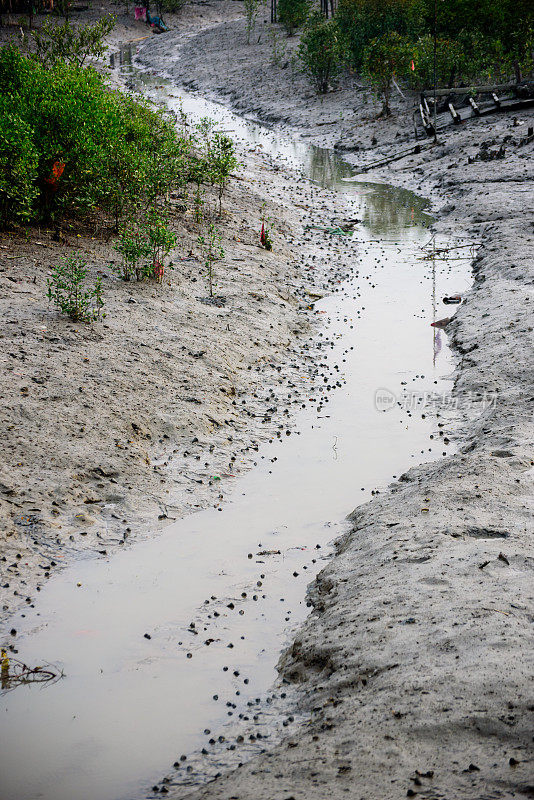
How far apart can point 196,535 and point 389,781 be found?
127 inches

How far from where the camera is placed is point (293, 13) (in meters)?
39.8

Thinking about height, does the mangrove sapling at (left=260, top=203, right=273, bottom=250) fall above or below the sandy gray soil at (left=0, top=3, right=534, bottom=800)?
above

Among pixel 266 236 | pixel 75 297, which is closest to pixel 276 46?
pixel 266 236

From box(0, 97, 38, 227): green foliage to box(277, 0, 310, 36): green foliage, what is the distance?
35012mm

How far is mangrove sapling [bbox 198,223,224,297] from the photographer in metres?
10.6

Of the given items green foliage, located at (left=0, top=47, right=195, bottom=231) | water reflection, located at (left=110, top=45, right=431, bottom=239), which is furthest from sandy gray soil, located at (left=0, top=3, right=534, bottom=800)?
water reflection, located at (left=110, top=45, right=431, bottom=239)

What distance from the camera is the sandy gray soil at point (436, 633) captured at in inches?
134

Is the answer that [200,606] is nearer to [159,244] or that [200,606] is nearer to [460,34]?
[159,244]

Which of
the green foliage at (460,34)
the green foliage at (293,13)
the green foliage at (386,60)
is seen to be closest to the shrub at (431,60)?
the green foliage at (460,34)

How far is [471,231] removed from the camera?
14.3 metres

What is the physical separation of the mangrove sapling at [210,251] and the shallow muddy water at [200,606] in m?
2.09

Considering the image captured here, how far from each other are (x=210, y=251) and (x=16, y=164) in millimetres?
3054

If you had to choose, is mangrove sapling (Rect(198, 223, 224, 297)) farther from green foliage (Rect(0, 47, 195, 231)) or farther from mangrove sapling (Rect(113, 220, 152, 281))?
green foliage (Rect(0, 47, 195, 231))

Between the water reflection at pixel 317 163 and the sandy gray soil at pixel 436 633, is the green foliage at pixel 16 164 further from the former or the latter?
the water reflection at pixel 317 163
